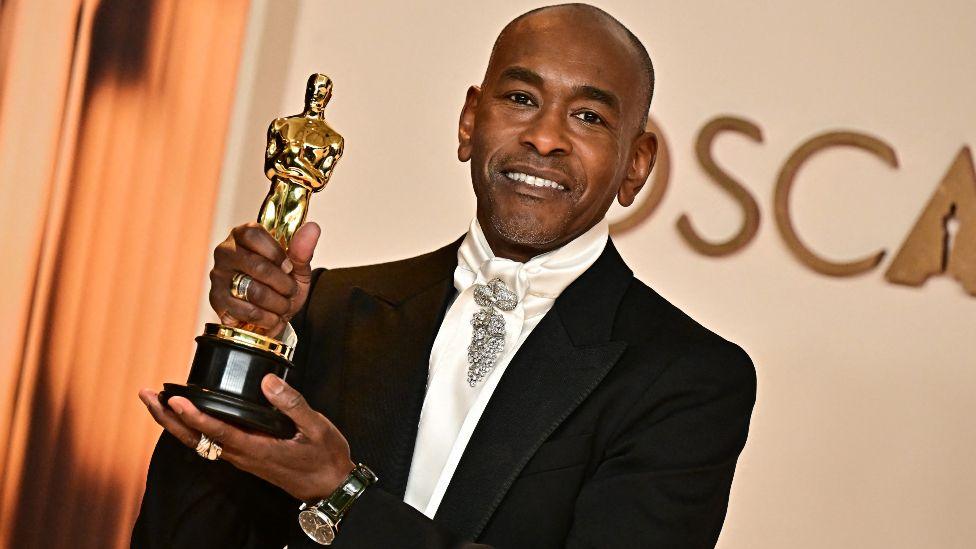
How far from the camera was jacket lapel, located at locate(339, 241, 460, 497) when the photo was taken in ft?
6.48

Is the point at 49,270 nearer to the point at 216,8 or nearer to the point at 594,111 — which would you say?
the point at 216,8

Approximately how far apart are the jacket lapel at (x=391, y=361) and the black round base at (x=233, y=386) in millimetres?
335

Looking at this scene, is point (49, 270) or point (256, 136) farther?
point (256, 136)

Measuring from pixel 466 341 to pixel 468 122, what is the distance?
45 cm

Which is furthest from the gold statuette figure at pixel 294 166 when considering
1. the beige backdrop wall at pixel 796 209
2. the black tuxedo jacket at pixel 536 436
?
the beige backdrop wall at pixel 796 209

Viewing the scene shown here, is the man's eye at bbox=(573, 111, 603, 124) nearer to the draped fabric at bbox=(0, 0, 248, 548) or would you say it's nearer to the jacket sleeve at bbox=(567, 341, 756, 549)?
the jacket sleeve at bbox=(567, 341, 756, 549)

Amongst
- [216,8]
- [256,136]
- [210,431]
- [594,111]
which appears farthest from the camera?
[256,136]

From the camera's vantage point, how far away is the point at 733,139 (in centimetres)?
403

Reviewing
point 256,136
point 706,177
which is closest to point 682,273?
point 706,177

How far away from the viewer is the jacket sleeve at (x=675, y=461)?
6.09 feet

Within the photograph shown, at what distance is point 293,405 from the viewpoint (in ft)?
5.09

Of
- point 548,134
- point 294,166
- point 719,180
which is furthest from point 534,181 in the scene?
point 719,180

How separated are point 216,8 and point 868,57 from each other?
2087mm

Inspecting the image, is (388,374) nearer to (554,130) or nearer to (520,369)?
(520,369)
